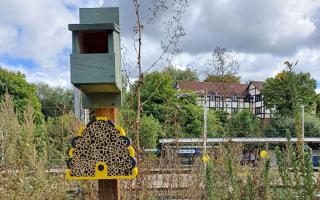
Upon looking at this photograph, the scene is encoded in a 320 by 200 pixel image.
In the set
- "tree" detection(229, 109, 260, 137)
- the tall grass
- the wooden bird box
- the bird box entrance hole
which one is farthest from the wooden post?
"tree" detection(229, 109, 260, 137)

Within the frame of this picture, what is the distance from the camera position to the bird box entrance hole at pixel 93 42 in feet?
6.95

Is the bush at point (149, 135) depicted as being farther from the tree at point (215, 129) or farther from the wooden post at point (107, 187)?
the wooden post at point (107, 187)

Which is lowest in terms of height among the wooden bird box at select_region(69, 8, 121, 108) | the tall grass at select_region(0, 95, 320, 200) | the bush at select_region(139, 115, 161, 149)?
the tall grass at select_region(0, 95, 320, 200)

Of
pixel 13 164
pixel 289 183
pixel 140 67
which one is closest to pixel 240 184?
pixel 289 183

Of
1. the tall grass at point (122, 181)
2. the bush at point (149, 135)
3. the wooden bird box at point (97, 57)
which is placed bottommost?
the tall grass at point (122, 181)

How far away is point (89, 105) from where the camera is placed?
2.20m

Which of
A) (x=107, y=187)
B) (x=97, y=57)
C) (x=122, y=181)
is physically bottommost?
(x=122, y=181)

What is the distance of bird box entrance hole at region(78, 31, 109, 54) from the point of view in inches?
83.4

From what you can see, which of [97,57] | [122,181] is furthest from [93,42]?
[122,181]

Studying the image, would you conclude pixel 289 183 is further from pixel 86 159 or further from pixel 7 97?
pixel 7 97

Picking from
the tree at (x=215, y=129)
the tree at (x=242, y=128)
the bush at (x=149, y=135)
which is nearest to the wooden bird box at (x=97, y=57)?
the bush at (x=149, y=135)

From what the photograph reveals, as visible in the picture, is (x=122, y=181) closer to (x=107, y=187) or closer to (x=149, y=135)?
(x=149, y=135)

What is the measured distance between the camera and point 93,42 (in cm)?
217

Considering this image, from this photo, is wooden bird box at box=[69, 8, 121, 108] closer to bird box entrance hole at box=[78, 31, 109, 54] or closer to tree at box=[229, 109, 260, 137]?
bird box entrance hole at box=[78, 31, 109, 54]
